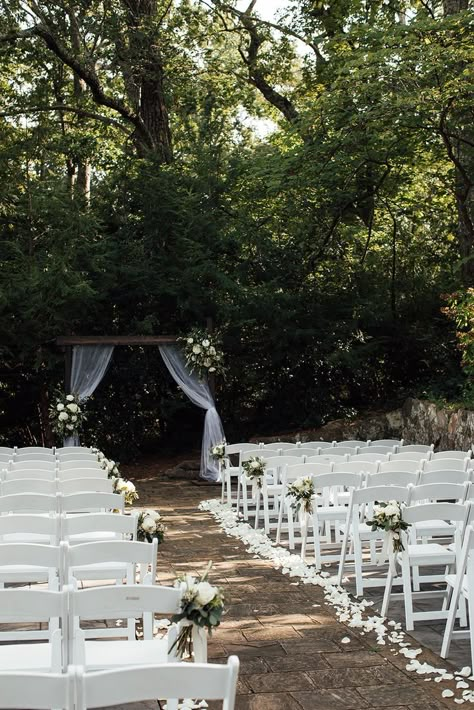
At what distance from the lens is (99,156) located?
19.8 meters

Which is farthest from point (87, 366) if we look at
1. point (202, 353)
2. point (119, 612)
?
point (119, 612)

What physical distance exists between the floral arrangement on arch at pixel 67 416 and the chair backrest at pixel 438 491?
28.9ft

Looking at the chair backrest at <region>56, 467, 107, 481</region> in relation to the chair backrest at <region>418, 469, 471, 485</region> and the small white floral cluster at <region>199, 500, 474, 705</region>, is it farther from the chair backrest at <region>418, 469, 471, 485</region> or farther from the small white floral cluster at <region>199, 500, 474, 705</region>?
the chair backrest at <region>418, 469, 471, 485</region>

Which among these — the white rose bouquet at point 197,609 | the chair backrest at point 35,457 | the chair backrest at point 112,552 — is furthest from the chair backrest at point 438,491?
the chair backrest at point 35,457

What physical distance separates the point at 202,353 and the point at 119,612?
1126cm

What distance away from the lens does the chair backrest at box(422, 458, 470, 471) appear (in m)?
8.40

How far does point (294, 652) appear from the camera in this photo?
536 centimetres

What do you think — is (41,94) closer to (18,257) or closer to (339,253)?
(18,257)

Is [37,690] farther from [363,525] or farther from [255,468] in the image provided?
[255,468]

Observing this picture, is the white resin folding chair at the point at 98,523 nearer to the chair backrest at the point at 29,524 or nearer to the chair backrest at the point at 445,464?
the chair backrest at the point at 29,524

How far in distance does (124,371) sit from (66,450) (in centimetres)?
510

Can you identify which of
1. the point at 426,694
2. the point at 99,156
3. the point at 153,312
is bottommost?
the point at 426,694

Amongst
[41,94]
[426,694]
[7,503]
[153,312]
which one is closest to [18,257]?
[153,312]

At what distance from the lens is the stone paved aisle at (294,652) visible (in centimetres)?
457
